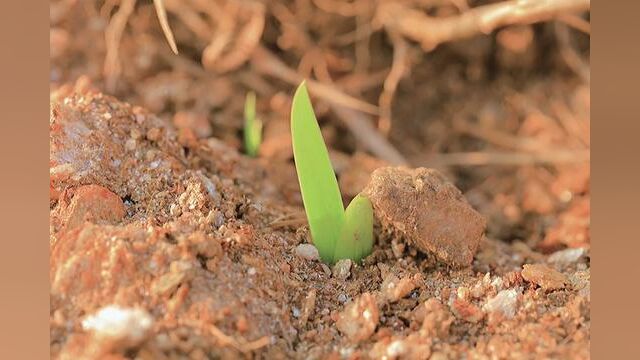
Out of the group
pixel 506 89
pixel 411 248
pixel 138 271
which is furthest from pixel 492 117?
pixel 138 271

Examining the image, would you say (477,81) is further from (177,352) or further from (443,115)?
(177,352)

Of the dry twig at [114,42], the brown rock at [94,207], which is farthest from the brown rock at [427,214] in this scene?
the dry twig at [114,42]

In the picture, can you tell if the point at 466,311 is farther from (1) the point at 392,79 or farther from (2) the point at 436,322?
(1) the point at 392,79

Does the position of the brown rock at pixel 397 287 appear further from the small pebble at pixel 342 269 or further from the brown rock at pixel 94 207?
the brown rock at pixel 94 207

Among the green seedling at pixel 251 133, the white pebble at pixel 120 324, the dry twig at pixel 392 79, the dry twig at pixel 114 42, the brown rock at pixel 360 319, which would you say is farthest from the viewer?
the dry twig at pixel 392 79

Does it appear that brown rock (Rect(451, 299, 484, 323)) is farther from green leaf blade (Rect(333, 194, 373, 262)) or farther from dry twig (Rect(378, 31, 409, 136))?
→ dry twig (Rect(378, 31, 409, 136))

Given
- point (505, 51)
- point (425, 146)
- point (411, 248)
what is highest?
point (505, 51)

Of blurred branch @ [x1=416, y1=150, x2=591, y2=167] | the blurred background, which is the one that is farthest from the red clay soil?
blurred branch @ [x1=416, y1=150, x2=591, y2=167]
